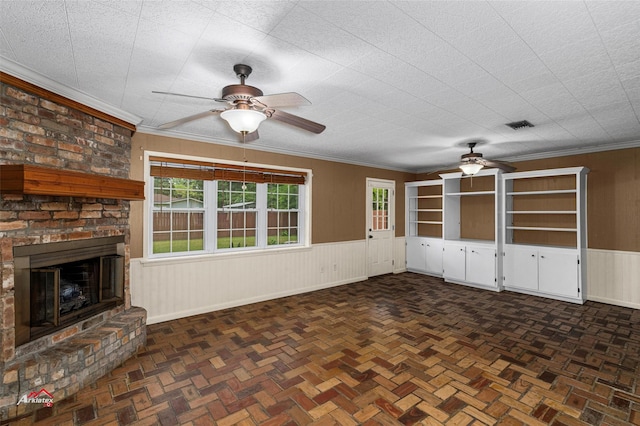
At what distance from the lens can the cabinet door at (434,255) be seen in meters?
6.30

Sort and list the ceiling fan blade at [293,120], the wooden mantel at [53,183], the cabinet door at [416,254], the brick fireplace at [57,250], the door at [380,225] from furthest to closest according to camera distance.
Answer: the cabinet door at [416,254] → the door at [380,225] → the ceiling fan blade at [293,120] → the brick fireplace at [57,250] → the wooden mantel at [53,183]

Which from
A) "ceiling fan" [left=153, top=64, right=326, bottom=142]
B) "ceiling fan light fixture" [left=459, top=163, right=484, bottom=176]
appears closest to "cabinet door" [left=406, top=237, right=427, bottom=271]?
"ceiling fan light fixture" [left=459, top=163, right=484, bottom=176]

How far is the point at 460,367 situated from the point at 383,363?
68 cm

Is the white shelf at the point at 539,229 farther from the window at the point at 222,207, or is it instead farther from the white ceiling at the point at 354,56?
the window at the point at 222,207

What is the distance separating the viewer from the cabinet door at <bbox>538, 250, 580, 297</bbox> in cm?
456

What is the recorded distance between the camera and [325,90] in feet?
8.43

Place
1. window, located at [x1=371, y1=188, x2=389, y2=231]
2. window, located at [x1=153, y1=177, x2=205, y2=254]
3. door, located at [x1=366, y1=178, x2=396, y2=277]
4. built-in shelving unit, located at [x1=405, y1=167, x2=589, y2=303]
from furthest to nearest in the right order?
window, located at [x1=371, y1=188, x2=389, y2=231], door, located at [x1=366, y1=178, x2=396, y2=277], built-in shelving unit, located at [x1=405, y1=167, x2=589, y2=303], window, located at [x1=153, y1=177, x2=205, y2=254]

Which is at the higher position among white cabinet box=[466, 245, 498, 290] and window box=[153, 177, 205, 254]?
window box=[153, 177, 205, 254]

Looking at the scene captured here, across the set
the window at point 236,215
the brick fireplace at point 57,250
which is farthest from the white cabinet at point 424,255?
the brick fireplace at point 57,250

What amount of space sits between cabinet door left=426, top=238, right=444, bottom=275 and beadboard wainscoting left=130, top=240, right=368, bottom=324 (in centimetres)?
181

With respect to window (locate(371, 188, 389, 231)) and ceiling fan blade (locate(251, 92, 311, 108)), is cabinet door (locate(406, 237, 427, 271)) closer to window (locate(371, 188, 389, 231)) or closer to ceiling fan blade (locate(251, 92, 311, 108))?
window (locate(371, 188, 389, 231))

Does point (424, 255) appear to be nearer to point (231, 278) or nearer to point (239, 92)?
point (231, 278)

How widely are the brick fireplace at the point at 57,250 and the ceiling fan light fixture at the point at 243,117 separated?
136 cm

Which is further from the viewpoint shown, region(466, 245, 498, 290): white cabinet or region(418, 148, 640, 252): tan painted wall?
region(466, 245, 498, 290): white cabinet
